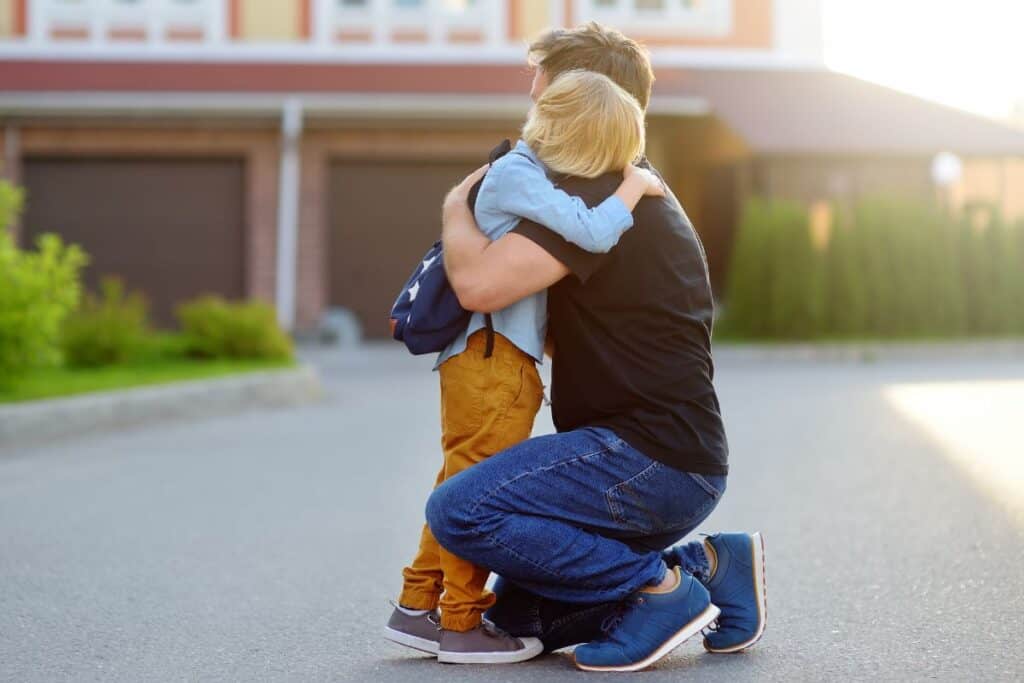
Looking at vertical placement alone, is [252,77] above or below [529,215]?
below

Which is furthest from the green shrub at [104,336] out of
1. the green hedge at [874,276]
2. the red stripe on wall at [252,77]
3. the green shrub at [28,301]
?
the green hedge at [874,276]

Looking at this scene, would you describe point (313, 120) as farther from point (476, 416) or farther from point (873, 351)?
point (476, 416)

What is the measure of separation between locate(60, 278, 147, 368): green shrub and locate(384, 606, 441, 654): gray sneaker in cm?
970

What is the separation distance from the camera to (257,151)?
75.8 ft

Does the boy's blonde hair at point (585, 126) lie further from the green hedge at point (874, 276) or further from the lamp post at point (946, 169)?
the lamp post at point (946, 169)

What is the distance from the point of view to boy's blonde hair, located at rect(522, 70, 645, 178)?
3.90 metres

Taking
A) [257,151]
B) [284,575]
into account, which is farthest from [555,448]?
[257,151]

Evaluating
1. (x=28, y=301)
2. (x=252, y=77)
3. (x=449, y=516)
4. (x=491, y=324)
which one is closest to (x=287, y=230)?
(x=252, y=77)

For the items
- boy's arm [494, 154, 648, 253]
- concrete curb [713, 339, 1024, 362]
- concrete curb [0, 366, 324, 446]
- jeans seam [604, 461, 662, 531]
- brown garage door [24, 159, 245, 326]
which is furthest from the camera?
brown garage door [24, 159, 245, 326]

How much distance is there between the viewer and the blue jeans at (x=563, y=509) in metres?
3.92

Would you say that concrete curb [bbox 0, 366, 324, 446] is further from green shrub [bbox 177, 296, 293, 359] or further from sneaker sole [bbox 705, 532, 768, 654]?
sneaker sole [bbox 705, 532, 768, 654]

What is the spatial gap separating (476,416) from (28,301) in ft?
22.6

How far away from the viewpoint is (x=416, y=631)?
4160 millimetres

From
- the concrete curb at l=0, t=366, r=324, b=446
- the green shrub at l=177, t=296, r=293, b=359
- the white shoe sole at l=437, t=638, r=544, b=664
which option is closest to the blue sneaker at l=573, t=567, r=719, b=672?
the white shoe sole at l=437, t=638, r=544, b=664
